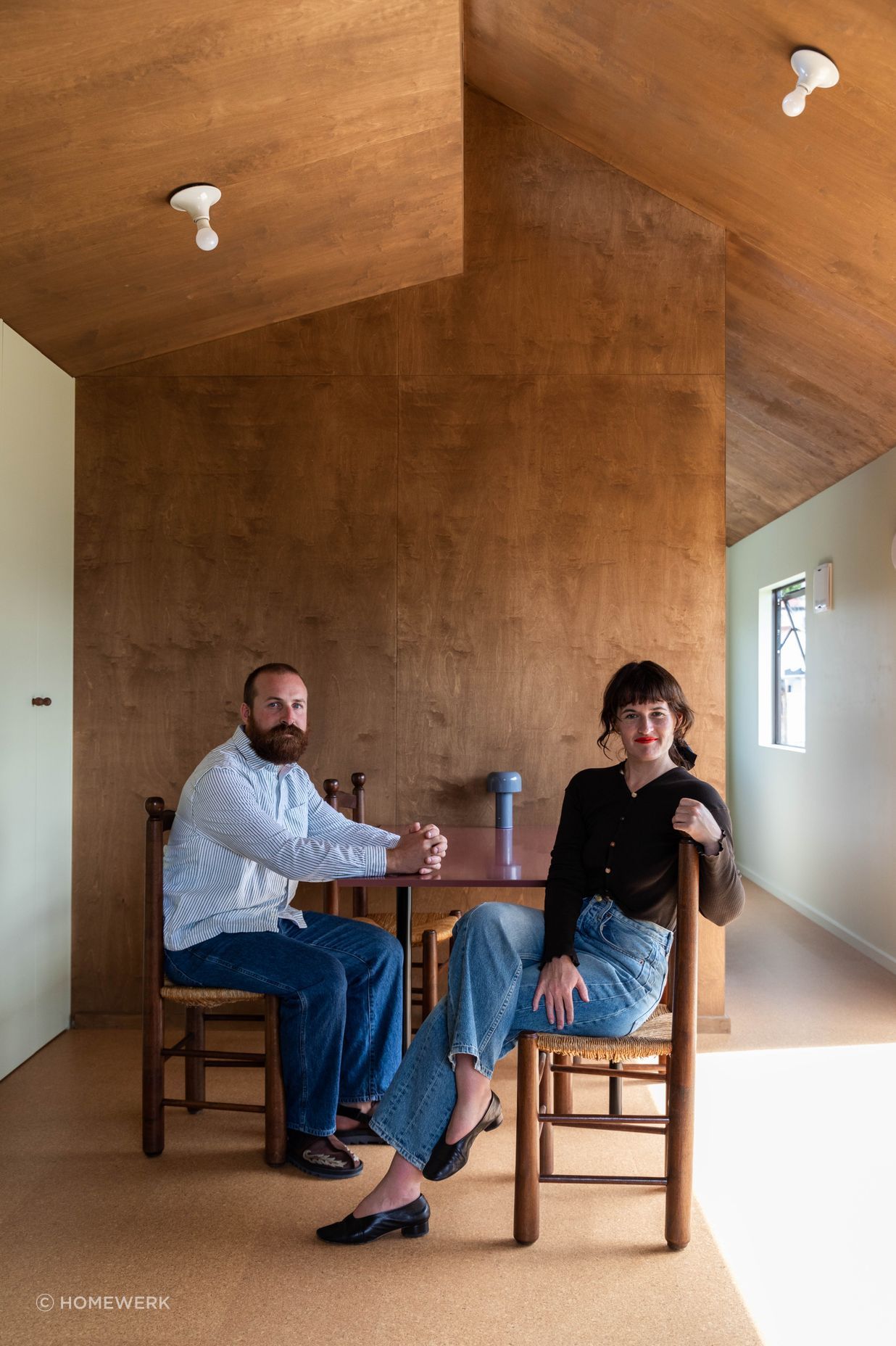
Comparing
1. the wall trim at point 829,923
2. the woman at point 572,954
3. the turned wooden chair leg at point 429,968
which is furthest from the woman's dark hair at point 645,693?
the wall trim at point 829,923

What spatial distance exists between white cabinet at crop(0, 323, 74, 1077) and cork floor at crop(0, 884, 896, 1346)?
35 cm

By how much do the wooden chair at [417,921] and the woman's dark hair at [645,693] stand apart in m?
1.14

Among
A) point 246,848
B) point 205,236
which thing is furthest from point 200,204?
point 246,848

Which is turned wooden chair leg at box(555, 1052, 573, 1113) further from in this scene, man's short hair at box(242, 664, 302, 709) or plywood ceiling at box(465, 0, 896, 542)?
plywood ceiling at box(465, 0, 896, 542)

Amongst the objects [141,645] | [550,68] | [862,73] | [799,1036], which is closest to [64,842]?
[141,645]

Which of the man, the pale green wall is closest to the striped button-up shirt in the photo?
the man

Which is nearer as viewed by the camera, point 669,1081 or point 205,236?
point 669,1081

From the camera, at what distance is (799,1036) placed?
4105 millimetres

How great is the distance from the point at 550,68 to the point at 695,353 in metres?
1.11

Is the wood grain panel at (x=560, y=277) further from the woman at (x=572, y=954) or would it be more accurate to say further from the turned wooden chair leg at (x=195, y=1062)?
the turned wooden chair leg at (x=195, y=1062)

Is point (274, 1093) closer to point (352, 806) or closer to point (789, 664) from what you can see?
point (352, 806)

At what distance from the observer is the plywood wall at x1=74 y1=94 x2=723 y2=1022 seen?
14.0 ft

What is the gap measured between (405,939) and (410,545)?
157 cm

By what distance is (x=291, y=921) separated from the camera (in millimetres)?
3256
